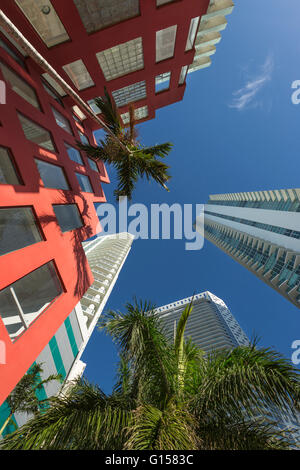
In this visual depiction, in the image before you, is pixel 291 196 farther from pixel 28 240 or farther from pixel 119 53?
pixel 28 240

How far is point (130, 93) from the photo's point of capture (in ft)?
55.7

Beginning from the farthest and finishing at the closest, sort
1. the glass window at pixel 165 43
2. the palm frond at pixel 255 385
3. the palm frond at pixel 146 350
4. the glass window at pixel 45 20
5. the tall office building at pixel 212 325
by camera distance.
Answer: the tall office building at pixel 212 325 → the glass window at pixel 165 43 → the glass window at pixel 45 20 → the palm frond at pixel 146 350 → the palm frond at pixel 255 385

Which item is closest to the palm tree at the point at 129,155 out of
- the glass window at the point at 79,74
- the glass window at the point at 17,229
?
the glass window at the point at 17,229

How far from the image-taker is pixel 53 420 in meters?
3.82

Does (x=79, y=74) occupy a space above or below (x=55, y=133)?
above

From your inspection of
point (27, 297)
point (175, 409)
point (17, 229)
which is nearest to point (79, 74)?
point (17, 229)

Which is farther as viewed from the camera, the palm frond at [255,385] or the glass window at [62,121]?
the glass window at [62,121]

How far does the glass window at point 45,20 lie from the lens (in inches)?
370

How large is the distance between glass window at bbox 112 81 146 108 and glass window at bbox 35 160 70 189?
10223 mm

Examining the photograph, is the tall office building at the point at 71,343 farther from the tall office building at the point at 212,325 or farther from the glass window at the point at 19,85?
the tall office building at the point at 212,325

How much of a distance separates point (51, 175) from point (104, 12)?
9.48 meters

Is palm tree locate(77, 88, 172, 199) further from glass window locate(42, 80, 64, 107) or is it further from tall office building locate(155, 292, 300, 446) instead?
tall office building locate(155, 292, 300, 446)

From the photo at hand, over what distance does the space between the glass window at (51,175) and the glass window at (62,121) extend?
14.2 ft

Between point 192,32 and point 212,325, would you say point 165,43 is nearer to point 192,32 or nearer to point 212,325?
point 192,32
